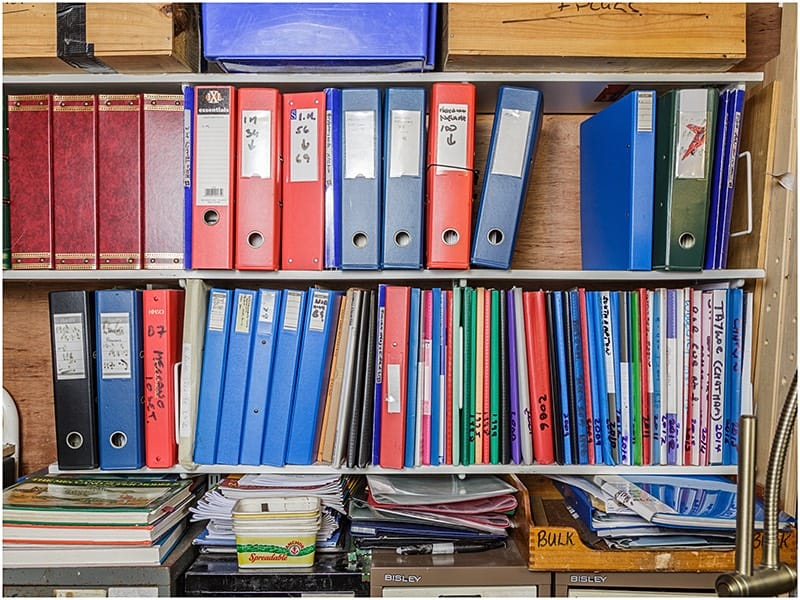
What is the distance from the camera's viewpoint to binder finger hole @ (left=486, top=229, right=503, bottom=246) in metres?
1.39

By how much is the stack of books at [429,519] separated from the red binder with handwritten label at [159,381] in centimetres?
39

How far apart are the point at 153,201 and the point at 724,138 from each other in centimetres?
112

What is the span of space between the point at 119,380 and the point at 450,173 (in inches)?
29.7

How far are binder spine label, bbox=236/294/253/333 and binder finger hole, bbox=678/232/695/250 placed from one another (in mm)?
834

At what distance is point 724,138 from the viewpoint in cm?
139

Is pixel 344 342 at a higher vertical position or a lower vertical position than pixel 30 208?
lower

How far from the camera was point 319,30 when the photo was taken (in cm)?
133

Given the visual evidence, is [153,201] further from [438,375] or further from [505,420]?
[505,420]

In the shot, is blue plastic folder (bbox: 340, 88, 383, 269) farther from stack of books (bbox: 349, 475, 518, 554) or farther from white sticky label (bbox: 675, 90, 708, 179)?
white sticky label (bbox: 675, 90, 708, 179)

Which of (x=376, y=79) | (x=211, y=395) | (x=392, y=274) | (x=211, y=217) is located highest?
(x=376, y=79)

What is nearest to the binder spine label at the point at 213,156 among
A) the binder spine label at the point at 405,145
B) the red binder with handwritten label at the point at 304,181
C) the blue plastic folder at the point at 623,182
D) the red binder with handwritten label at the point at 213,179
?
the red binder with handwritten label at the point at 213,179

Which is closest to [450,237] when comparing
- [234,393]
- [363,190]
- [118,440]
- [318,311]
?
[363,190]

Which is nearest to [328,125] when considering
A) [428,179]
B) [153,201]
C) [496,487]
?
[428,179]

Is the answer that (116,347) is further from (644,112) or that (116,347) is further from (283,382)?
(644,112)
